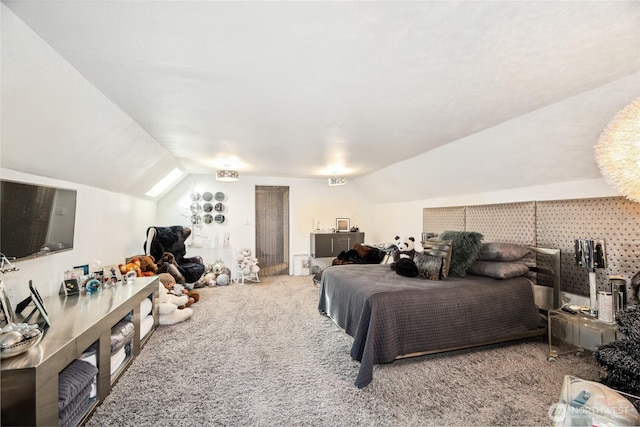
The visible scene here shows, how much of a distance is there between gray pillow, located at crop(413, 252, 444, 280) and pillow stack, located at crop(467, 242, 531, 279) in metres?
0.47

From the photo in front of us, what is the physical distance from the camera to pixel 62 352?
5.10 ft

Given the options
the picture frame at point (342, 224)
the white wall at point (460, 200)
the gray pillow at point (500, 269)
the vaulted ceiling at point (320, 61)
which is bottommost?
the gray pillow at point (500, 269)

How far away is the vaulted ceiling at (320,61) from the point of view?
1.30 meters

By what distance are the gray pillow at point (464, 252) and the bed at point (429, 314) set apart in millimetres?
112

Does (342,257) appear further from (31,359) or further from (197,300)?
(31,359)

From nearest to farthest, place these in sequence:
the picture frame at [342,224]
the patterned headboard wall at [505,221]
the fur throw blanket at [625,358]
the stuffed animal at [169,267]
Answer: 1. the fur throw blanket at [625,358]
2. the patterned headboard wall at [505,221]
3. the stuffed animal at [169,267]
4. the picture frame at [342,224]

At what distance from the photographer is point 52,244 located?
8.35 feet

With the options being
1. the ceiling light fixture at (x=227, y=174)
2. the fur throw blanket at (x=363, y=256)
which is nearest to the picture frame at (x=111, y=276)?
the ceiling light fixture at (x=227, y=174)

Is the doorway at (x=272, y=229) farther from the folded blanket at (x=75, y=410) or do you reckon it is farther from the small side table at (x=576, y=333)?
the small side table at (x=576, y=333)

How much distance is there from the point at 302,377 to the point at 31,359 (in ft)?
5.62

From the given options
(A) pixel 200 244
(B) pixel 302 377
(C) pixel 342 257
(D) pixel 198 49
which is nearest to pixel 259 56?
(D) pixel 198 49

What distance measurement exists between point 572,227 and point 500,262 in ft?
2.53

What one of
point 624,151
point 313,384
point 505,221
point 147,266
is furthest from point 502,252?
point 147,266

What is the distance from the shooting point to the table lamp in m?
2.40
